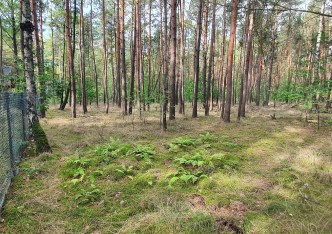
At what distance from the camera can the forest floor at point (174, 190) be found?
11.8 feet

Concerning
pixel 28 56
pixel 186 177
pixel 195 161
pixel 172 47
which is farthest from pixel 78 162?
pixel 172 47

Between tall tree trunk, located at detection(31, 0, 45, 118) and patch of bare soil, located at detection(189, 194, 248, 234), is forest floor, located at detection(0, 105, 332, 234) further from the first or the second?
tall tree trunk, located at detection(31, 0, 45, 118)

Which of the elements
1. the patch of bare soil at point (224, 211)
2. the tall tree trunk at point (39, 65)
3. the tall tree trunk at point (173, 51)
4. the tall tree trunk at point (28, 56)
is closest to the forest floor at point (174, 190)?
the patch of bare soil at point (224, 211)

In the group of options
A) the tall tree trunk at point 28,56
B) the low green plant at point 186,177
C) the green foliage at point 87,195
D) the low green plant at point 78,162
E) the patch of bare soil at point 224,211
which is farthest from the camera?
the tall tree trunk at point 28,56

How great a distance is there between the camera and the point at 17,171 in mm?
5691

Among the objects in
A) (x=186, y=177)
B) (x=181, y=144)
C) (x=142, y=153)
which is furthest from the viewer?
(x=181, y=144)

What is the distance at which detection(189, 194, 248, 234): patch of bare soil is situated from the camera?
353cm

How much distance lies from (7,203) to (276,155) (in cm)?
711

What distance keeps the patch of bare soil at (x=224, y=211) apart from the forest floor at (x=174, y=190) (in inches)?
0.7

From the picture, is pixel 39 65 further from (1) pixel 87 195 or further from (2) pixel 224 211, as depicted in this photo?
(2) pixel 224 211

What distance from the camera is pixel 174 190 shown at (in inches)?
190

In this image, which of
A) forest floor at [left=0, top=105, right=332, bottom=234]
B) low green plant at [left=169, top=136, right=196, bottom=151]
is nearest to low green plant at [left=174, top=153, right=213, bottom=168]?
forest floor at [left=0, top=105, right=332, bottom=234]

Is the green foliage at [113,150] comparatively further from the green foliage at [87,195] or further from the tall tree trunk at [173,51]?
the tall tree trunk at [173,51]

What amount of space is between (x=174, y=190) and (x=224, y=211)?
1154 millimetres
